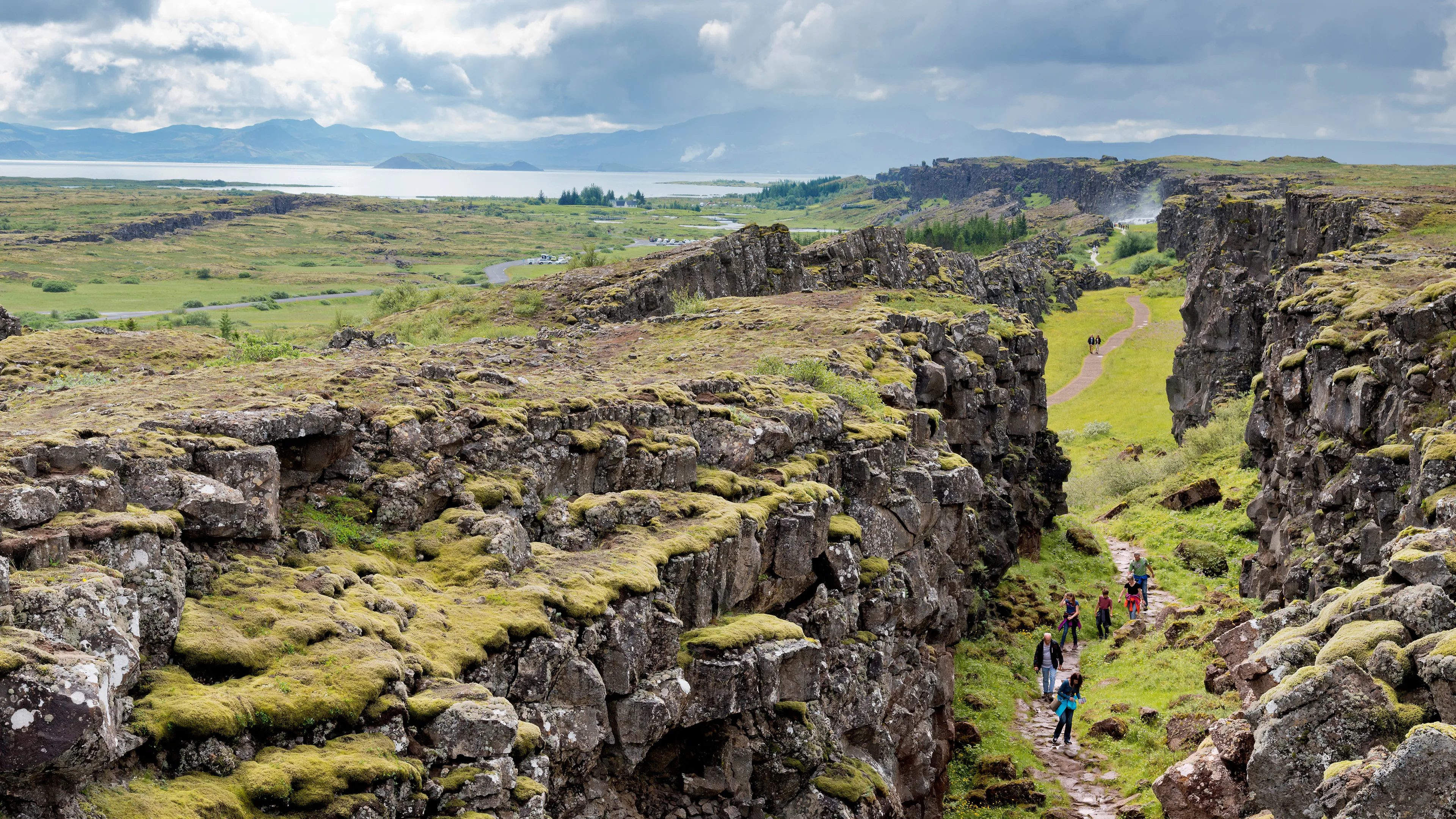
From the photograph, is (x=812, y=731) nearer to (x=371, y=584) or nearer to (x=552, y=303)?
(x=371, y=584)

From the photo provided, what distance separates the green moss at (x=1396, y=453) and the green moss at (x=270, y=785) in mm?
44576

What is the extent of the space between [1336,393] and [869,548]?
31324mm

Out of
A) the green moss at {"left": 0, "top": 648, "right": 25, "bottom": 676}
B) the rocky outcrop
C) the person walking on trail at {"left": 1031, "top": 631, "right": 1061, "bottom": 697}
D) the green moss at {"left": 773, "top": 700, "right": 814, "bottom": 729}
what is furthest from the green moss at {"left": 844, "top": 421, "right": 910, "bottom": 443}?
the rocky outcrop

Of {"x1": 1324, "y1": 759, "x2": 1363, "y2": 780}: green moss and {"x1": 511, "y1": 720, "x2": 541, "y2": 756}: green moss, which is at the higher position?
{"x1": 511, "y1": 720, "x2": 541, "y2": 756}: green moss

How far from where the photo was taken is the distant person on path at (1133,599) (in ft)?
208

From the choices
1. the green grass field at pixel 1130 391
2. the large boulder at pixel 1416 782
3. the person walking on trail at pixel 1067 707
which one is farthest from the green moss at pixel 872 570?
the green grass field at pixel 1130 391

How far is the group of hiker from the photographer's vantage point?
46062 mm

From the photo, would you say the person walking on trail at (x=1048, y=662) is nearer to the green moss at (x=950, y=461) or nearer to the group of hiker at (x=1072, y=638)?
the group of hiker at (x=1072, y=638)

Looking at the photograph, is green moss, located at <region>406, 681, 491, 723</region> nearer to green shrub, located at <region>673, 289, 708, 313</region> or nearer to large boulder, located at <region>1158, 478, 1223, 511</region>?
green shrub, located at <region>673, 289, 708, 313</region>

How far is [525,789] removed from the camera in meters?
18.2

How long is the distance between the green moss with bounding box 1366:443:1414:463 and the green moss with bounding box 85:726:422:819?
146ft

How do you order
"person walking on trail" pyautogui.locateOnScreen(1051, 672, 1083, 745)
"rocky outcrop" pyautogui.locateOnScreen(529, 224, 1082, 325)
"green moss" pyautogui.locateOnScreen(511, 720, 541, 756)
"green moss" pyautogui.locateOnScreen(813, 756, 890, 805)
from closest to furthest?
1. "green moss" pyautogui.locateOnScreen(511, 720, 541, 756)
2. "green moss" pyautogui.locateOnScreen(813, 756, 890, 805)
3. "person walking on trail" pyautogui.locateOnScreen(1051, 672, 1083, 745)
4. "rocky outcrop" pyautogui.locateOnScreen(529, 224, 1082, 325)

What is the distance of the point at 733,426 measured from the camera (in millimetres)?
35594

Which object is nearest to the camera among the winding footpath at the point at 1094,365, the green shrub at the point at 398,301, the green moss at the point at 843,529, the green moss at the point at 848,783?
the green moss at the point at 848,783
